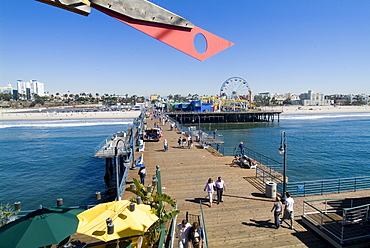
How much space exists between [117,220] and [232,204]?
5339 mm

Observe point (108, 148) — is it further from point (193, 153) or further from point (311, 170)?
point (311, 170)

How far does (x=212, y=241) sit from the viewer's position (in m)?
7.27

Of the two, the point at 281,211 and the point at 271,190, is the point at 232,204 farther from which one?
the point at 281,211

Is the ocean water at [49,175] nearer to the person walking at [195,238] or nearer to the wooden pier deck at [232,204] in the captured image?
the wooden pier deck at [232,204]

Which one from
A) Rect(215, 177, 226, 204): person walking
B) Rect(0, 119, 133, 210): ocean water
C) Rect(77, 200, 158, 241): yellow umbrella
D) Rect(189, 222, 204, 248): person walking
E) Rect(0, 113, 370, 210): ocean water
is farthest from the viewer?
Rect(0, 113, 370, 210): ocean water

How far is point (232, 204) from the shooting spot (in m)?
9.66

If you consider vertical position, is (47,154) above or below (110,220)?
below

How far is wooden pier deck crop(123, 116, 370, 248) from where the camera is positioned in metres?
7.29

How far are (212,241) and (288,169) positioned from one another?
19.9m

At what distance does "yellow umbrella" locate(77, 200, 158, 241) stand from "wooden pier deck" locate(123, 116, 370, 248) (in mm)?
2489

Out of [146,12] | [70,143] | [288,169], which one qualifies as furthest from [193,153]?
[70,143]

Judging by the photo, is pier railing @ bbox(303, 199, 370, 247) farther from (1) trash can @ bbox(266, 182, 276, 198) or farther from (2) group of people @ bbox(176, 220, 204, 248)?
(2) group of people @ bbox(176, 220, 204, 248)

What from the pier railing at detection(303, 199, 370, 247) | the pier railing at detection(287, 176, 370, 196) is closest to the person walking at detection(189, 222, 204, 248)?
the pier railing at detection(303, 199, 370, 247)

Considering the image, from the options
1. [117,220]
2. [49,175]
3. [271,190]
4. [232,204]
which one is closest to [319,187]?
[271,190]
